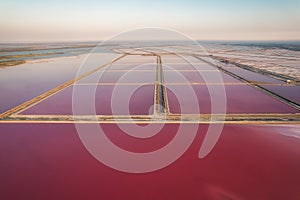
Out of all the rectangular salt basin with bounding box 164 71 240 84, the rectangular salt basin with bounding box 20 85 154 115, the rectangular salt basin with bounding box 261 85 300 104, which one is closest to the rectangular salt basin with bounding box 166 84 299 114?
the rectangular salt basin with bounding box 261 85 300 104

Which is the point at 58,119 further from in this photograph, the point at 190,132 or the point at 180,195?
the point at 180,195

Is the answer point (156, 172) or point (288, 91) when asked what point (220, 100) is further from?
point (156, 172)

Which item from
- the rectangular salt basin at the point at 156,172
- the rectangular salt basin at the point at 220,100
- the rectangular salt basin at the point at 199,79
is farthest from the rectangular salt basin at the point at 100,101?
the rectangular salt basin at the point at 199,79

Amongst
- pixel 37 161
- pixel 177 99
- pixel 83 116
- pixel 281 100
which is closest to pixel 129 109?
pixel 83 116

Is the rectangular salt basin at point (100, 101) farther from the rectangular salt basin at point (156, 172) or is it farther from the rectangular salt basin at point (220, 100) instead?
the rectangular salt basin at point (156, 172)

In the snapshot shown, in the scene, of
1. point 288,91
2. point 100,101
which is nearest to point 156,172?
point 100,101

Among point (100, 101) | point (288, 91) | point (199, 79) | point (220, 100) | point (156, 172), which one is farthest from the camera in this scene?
point (199, 79)

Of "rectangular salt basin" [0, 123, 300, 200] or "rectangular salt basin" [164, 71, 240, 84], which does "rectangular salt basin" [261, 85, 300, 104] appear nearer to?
"rectangular salt basin" [164, 71, 240, 84]
